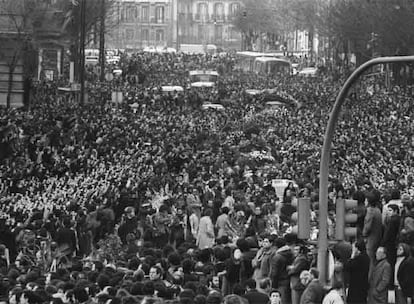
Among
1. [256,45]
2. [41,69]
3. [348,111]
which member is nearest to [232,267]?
[348,111]

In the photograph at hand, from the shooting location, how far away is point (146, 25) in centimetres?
18738

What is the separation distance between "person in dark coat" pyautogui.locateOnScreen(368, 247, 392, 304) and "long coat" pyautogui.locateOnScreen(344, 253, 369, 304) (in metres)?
0.11

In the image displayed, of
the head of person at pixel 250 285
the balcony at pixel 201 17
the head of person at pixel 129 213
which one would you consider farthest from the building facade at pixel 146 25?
the head of person at pixel 250 285

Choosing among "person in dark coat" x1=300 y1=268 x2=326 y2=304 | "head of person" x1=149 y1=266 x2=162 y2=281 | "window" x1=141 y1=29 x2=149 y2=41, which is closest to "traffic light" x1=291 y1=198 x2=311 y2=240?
"person in dark coat" x1=300 y1=268 x2=326 y2=304

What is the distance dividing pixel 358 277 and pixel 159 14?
16975cm

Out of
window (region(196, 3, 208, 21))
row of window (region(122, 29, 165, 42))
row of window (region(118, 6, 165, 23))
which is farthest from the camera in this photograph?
window (region(196, 3, 208, 21))

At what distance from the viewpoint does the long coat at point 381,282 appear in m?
20.6

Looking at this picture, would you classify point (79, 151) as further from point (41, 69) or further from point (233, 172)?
point (41, 69)

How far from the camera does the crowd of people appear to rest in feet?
64.0

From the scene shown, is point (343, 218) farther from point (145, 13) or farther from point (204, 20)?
point (204, 20)

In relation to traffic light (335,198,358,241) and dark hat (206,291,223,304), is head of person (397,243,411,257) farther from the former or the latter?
dark hat (206,291,223,304)

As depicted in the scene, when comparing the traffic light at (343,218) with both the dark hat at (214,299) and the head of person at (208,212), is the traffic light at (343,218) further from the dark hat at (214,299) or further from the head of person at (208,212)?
the head of person at (208,212)

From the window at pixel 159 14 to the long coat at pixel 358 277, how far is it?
169 meters

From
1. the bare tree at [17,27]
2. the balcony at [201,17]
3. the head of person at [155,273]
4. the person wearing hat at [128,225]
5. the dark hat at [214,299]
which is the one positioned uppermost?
the bare tree at [17,27]
